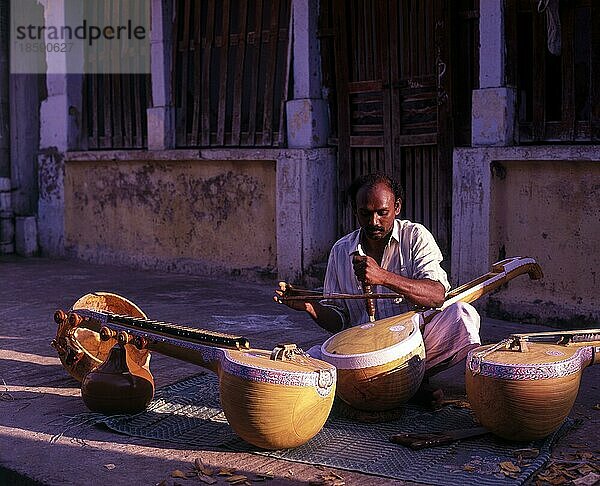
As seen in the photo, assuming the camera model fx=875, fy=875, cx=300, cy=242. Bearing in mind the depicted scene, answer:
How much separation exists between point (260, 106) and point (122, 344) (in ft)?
14.9

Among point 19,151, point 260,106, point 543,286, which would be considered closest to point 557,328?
point 543,286

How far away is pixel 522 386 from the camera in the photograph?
11.0 ft

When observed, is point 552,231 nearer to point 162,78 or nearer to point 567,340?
point 567,340

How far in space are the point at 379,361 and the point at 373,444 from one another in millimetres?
335

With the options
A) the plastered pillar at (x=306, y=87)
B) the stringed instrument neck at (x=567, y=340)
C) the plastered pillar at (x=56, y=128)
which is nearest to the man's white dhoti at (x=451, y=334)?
the stringed instrument neck at (x=567, y=340)

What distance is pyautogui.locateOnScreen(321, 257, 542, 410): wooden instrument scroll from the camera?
3621mm

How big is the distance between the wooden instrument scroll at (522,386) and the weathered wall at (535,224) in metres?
2.34

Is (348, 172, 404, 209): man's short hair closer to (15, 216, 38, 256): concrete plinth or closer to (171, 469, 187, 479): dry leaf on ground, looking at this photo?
(171, 469, 187, 479): dry leaf on ground

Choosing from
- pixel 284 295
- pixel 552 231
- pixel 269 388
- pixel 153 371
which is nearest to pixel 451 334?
pixel 284 295

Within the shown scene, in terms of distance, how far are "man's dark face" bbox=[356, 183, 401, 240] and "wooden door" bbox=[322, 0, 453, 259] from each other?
2836 millimetres

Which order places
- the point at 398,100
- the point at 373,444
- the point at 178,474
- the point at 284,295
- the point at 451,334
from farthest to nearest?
the point at 398,100 → the point at 451,334 → the point at 284,295 → the point at 373,444 → the point at 178,474

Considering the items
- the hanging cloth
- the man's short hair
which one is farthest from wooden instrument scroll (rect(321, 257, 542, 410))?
the hanging cloth

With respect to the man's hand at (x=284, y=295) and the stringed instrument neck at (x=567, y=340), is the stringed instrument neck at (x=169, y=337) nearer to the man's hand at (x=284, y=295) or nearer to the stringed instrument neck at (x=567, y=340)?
the man's hand at (x=284, y=295)

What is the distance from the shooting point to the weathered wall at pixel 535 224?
5.76 metres
